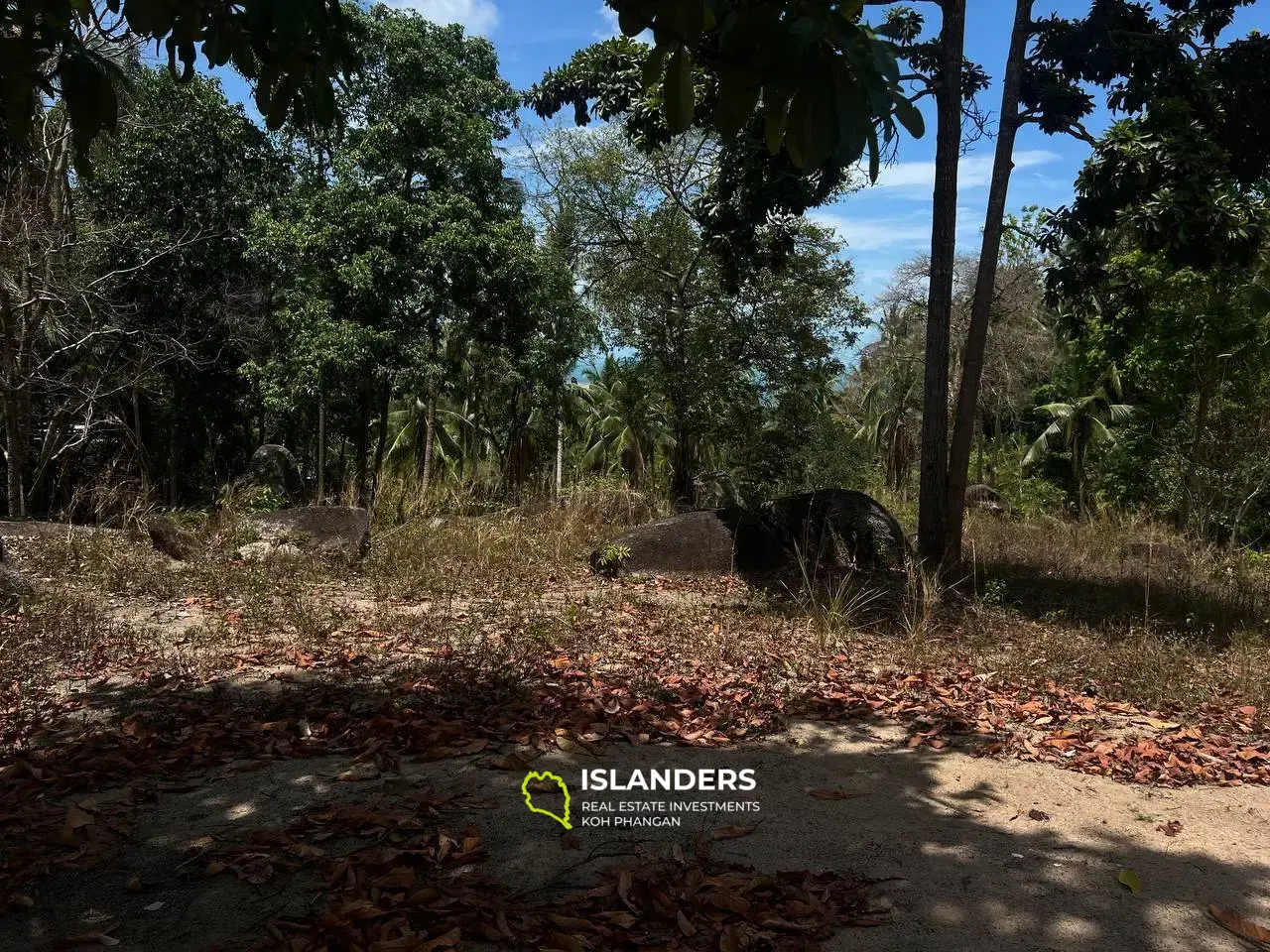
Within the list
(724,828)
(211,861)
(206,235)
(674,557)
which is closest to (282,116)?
(211,861)

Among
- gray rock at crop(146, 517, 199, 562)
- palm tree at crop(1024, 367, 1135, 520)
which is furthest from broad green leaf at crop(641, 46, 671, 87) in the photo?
palm tree at crop(1024, 367, 1135, 520)

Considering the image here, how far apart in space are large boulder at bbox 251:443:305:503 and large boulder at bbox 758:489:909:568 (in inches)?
342

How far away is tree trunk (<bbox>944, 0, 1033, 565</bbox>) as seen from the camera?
9805mm

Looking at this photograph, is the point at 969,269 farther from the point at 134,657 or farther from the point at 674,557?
the point at 134,657

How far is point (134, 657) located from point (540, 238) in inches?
571

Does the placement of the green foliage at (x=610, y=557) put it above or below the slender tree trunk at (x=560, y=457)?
below

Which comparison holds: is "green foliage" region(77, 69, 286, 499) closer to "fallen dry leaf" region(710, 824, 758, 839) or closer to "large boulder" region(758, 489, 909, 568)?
"large boulder" region(758, 489, 909, 568)

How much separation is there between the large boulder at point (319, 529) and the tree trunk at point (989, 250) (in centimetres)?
606

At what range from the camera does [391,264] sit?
1522 cm

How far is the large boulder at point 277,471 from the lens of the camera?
1623 cm

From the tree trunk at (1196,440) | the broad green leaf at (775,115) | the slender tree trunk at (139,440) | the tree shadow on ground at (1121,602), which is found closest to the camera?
the broad green leaf at (775,115)

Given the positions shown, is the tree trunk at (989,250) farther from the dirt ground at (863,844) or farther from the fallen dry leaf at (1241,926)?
the fallen dry leaf at (1241,926)

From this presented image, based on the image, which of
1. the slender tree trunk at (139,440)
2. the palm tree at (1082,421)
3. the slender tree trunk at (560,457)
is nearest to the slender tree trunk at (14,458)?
the slender tree trunk at (139,440)

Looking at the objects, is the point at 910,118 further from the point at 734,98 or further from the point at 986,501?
the point at 986,501
